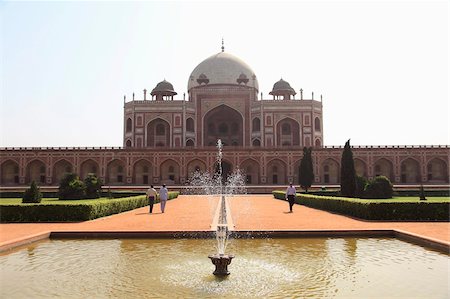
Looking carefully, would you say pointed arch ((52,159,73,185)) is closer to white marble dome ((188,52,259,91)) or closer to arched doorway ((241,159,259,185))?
arched doorway ((241,159,259,185))

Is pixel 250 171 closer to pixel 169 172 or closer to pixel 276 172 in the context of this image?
pixel 276 172

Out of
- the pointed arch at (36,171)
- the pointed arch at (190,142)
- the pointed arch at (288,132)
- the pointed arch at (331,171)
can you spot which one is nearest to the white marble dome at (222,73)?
the pointed arch at (288,132)

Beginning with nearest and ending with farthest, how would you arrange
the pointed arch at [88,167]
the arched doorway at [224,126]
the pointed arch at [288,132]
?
the pointed arch at [88,167]
the pointed arch at [288,132]
the arched doorway at [224,126]

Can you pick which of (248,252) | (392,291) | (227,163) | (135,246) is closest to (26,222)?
(135,246)

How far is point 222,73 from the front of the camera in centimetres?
4122

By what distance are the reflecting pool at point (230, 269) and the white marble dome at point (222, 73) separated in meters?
34.6

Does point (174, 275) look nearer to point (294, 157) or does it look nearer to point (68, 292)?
point (68, 292)

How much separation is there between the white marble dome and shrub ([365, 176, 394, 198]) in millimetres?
24146

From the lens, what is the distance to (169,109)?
38.3m

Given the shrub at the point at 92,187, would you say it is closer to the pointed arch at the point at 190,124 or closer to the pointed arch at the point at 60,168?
the pointed arch at the point at 60,168

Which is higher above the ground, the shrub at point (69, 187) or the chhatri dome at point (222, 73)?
the chhatri dome at point (222, 73)

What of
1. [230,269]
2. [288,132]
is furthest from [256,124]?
[230,269]

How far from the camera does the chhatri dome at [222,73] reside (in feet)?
135

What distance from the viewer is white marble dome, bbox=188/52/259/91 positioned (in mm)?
41062
